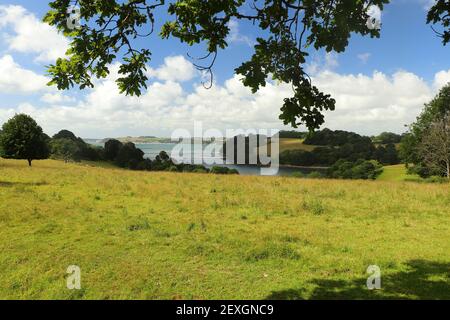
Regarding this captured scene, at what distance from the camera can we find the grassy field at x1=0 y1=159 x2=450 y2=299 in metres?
7.76

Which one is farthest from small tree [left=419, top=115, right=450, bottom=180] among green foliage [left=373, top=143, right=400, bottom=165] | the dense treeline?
green foliage [left=373, top=143, right=400, bottom=165]

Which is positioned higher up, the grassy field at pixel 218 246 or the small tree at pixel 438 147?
the small tree at pixel 438 147

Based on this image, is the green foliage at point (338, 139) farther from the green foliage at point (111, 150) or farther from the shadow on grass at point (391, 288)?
the shadow on grass at point (391, 288)

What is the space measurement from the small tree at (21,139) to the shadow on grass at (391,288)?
49301 millimetres

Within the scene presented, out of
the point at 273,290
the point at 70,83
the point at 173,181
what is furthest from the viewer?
the point at 173,181

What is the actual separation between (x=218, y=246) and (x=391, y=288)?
4.97 m

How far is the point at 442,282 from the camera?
820cm

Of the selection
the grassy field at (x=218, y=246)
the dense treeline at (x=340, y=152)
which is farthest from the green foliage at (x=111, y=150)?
the grassy field at (x=218, y=246)

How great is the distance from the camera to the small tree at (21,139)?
47.2m

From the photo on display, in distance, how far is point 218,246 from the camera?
35.2 ft

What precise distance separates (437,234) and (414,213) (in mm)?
4026

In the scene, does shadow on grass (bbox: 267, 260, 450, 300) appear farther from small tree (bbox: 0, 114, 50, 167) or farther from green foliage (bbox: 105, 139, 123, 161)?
green foliage (bbox: 105, 139, 123, 161)
